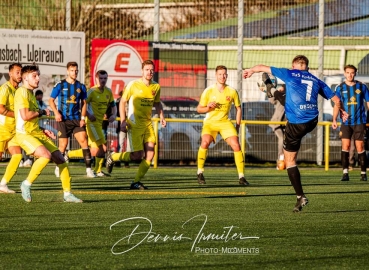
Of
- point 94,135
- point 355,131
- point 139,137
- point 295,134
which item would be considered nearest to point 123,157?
point 139,137

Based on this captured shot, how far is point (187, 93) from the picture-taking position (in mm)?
23016

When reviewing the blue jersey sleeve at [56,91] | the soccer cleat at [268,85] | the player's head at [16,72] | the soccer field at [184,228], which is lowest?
the soccer field at [184,228]

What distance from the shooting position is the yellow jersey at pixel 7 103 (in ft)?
47.1

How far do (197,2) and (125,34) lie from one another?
234 cm

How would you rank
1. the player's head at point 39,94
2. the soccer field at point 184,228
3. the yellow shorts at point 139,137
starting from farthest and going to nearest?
the player's head at point 39,94, the yellow shorts at point 139,137, the soccer field at point 184,228

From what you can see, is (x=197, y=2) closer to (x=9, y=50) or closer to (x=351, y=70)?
(x=9, y=50)

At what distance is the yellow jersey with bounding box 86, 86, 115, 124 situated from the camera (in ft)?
60.1

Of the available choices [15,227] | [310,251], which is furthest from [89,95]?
[310,251]

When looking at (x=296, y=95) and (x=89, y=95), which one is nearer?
(x=296, y=95)

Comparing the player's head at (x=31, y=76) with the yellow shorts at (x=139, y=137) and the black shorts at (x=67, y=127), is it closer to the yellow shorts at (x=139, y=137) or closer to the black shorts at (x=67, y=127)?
the yellow shorts at (x=139, y=137)

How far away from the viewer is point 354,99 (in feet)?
60.2

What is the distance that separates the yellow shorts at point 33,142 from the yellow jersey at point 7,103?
2.27m

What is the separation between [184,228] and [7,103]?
5864 millimetres

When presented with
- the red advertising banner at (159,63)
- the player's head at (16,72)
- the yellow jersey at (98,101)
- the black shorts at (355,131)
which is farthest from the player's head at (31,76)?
the red advertising banner at (159,63)
